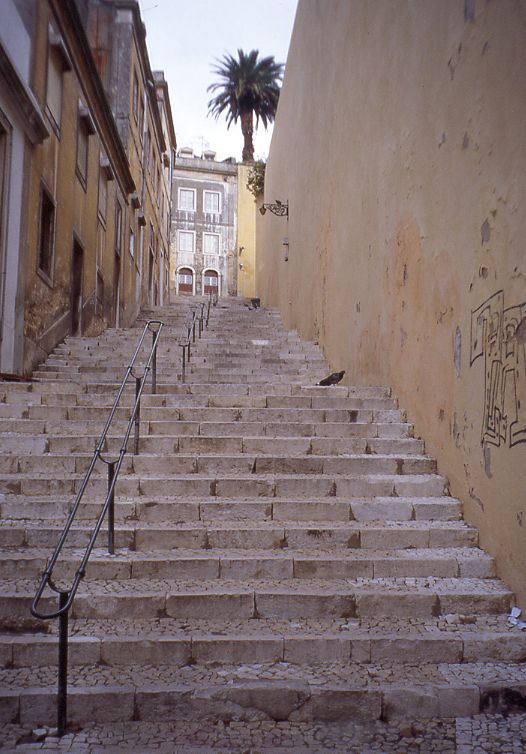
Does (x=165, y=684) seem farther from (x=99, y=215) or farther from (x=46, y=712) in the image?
(x=99, y=215)

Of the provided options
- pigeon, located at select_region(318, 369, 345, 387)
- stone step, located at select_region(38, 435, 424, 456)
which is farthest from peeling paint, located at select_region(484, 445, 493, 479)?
pigeon, located at select_region(318, 369, 345, 387)

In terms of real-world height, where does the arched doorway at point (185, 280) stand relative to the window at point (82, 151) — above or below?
above

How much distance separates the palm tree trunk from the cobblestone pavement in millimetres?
34865

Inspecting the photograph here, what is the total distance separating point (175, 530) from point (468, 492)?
232 cm

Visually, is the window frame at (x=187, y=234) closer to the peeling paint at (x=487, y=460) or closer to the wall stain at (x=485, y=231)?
the wall stain at (x=485, y=231)

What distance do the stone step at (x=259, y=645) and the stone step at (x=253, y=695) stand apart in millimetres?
127

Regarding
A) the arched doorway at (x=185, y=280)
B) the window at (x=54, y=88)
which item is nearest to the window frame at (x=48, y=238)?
the window at (x=54, y=88)

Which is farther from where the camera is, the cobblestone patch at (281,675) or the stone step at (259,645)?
the stone step at (259,645)

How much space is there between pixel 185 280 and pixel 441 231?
33.5 metres

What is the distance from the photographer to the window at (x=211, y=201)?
3794 centimetres

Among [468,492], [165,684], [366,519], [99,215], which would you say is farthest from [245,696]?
[99,215]

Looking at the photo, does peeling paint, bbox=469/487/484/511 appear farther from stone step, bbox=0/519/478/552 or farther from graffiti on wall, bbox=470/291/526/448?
graffiti on wall, bbox=470/291/526/448

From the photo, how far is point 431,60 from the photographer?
21.0 feet

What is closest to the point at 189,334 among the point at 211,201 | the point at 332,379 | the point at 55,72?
the point at 332,379
